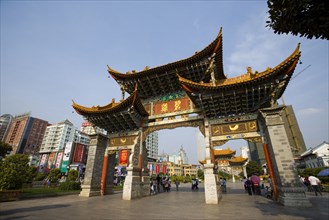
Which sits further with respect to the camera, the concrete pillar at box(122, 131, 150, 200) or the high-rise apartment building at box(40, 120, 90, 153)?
the high-rise apartment building at box(40, 120, 90, 153)

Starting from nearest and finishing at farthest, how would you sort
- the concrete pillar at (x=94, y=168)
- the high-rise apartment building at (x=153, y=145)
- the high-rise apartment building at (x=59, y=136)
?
the concrete pillar at (x=94, y=168) < the high-rise apartment building at (x=59, y=136) < the high-rise apartment building at (x=153, y=145)

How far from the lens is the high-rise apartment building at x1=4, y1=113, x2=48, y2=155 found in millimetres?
78625

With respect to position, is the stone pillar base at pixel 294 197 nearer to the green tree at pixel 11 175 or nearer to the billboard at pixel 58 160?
the green tree at pixel 11 175

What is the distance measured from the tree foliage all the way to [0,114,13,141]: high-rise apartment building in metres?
118

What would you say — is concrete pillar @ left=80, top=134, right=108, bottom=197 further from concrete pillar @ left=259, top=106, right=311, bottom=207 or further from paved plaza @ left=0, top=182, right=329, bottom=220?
concrete pillar @ left=259, top=106, right=311, bottom=207

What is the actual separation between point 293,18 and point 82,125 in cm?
10440

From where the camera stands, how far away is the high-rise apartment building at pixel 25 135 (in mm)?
78625

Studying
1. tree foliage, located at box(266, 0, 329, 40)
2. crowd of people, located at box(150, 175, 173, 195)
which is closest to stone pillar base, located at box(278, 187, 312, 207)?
tree foliage, located at box(266, 0, 329, 40)

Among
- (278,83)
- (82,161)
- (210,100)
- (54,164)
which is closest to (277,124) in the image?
(278,83)

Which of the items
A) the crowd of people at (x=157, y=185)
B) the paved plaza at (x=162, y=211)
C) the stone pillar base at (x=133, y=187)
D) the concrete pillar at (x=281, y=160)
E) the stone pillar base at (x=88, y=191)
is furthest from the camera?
the crowd of people at (x=157, y=185)

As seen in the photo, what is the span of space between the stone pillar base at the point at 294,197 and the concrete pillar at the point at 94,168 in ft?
39.2

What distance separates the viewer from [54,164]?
189 ft

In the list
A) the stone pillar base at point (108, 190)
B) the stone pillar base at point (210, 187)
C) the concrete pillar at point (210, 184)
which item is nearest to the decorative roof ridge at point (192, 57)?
the concrete pillar at point (210, 184)

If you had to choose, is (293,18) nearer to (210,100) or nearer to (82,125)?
(210,100)
